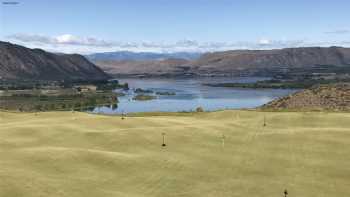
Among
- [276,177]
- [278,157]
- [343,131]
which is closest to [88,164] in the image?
[276,177]

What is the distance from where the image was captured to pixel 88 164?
125 ft

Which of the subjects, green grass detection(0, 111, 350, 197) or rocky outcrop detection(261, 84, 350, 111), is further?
rocky outcrop detection(261, 84, 350, 111)

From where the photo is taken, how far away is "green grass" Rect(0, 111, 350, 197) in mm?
33281

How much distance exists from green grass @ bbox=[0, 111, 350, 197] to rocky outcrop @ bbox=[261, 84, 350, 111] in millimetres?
80624

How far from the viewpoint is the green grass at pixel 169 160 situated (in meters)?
33.3

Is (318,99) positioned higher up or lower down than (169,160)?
higher up

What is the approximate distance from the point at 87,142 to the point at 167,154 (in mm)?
8700

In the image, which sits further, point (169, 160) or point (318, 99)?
point (318, 99)

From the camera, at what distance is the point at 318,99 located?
490 ft

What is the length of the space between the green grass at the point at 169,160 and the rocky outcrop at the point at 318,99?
80624 millimetres

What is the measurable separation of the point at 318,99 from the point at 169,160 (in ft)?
381

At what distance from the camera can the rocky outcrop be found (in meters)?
140

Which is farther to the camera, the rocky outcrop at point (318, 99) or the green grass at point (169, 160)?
the rocky outcrop at point (318, 99)

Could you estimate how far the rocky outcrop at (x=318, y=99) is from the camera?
140 m
